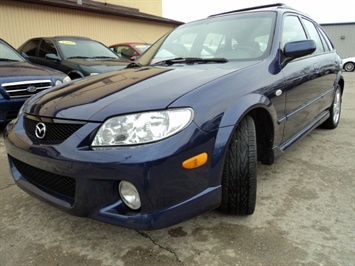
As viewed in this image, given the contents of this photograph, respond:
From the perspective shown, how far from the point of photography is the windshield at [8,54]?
16.0 ft

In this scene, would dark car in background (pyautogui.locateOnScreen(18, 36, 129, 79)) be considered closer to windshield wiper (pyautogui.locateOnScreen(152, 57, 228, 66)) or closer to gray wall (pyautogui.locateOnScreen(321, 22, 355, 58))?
windshield wiper (pyautogui.locateOnScreen(152, 57, 228, 66))

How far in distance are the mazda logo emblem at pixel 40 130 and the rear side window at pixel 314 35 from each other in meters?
2.91

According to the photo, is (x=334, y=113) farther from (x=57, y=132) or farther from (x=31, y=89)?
(x=31, y=89)

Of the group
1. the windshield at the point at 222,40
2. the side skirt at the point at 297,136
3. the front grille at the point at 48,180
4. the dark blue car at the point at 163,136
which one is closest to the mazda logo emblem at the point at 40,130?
the dark blue car at the point at 163,136

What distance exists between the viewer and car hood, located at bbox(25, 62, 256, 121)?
5.45 ft

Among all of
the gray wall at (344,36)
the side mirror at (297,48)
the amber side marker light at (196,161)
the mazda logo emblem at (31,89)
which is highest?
the gray wall at (344,36)

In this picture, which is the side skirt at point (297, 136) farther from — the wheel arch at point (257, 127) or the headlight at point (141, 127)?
the headlight at point (141, 127)

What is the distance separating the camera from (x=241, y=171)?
75.7 inches

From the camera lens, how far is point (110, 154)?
153cm

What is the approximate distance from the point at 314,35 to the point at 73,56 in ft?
14.3

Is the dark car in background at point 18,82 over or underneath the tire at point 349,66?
over

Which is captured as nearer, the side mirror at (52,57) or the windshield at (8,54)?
the windshield at (8,54)

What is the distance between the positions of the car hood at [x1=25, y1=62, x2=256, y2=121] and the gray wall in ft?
79.9

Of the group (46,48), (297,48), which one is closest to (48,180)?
(297,48)
